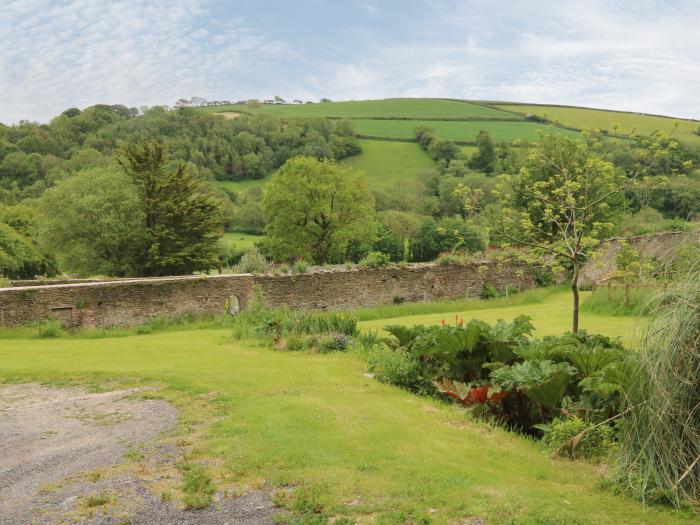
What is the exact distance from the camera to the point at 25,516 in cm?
476

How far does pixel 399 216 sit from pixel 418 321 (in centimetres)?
4804

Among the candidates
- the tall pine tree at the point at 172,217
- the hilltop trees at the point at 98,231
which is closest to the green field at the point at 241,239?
the tall pine tree at the point at 172,217

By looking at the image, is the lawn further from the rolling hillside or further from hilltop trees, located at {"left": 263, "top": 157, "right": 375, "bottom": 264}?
the rolling hillside

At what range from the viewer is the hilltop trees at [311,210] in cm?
4391

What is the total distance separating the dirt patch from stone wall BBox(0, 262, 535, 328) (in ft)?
27.2

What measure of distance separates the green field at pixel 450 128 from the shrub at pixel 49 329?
6892 centimetres

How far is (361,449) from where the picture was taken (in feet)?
20.5

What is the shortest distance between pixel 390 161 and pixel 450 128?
43.0 feet

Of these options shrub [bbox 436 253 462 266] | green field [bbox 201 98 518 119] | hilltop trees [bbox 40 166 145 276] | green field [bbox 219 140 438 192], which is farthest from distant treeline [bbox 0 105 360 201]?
shrub [bbox 436 253 462 266]

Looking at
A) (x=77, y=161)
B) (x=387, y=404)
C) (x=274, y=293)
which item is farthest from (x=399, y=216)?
(x=387, y=404)

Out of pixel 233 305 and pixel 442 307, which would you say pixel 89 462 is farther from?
pixel 442 307

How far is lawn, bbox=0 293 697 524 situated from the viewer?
478cm

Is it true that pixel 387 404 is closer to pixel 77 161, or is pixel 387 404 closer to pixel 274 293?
pixel 274 293

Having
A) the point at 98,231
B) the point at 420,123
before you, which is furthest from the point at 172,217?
the point at 420,123
